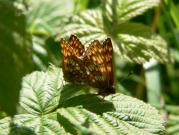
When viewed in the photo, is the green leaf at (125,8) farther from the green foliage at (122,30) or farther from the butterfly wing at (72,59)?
the butterfly wing at (72,59)

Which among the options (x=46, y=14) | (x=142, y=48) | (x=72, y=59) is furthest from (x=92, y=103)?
(x=46, y=14)

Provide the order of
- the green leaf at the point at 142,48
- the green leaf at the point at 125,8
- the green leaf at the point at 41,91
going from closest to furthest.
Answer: the green leaf at the point at 41,91
the green leaf at the point at 142,48
the green leaf at the point at 125,8

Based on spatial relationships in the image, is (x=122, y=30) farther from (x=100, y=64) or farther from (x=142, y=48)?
(x=100, y=64)

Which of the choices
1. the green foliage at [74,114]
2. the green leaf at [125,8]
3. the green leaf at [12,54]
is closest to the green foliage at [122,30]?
the green leaf at [125,8]

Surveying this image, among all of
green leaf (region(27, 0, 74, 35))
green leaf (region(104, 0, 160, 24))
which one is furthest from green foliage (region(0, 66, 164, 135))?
green leaf (region(27, 0, 74, 35))

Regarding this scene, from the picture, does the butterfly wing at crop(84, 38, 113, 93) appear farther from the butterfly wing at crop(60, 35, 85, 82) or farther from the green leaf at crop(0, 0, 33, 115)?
the green leaf at crop(0, 0, 33, 115)

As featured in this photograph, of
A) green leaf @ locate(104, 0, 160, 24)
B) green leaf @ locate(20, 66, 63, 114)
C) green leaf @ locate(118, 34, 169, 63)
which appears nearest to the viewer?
green leaf @ locate(20, 66, 63, 114)
